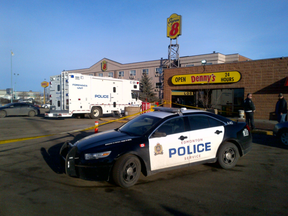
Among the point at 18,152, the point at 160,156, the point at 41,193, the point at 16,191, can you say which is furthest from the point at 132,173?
the point at 18,152

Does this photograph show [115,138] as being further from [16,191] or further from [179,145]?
[16,191]

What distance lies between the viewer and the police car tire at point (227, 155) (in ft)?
18.1

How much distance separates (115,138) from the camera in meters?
4.77

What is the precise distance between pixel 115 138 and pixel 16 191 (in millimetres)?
2183

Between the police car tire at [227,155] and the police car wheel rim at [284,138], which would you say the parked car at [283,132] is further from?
the police car tire at [227,155]

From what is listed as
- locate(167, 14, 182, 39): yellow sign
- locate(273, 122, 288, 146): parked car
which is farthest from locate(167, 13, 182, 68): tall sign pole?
locate(273, 122, 288, 146): parked car

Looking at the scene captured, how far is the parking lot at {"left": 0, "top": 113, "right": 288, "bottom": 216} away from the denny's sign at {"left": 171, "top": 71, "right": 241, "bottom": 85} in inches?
516

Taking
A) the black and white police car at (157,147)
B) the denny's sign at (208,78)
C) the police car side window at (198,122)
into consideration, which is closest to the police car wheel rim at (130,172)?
the black and white police car at (157,147)

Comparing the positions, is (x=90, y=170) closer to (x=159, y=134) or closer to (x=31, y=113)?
(x=159, y=134)

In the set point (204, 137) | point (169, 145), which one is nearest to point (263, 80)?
point (204, 137)

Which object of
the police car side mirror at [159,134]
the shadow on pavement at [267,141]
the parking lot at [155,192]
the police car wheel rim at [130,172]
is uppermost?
the police car side mirror at [159,134]

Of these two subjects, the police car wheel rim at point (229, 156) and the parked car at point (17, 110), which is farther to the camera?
the parked car at point (17, 110)

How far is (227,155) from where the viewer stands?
566 centimetres

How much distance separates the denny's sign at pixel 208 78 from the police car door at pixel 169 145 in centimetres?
1481
